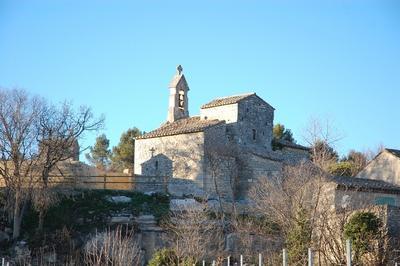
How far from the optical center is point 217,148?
38.3 meters

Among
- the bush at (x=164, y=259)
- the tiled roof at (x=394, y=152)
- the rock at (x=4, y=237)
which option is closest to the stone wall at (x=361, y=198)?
the tiled roof at (x=394, y=152)

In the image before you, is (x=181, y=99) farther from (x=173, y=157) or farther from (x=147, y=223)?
(x=147, y=223)

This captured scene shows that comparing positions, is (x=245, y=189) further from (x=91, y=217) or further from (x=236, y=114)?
(x=91, y=217)

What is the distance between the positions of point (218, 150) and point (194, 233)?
11280 millimetres

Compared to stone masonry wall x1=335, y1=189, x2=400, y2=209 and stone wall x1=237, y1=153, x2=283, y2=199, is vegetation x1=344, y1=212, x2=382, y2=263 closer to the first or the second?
stone masonry wall x1=335, y1=189, x2=400, y2=209

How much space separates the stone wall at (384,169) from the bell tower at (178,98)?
13.1 m

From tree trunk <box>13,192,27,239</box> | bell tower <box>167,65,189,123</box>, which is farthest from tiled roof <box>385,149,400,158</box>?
tree trunk <box>13,192,27,239</box>

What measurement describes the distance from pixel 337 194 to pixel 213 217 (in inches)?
260

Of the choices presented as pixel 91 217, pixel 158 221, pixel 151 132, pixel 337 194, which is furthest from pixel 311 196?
pixel 151 132

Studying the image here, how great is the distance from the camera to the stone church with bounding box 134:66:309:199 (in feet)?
125

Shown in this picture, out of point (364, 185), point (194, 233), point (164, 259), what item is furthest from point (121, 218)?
point (364, 185)

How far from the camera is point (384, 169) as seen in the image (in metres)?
37.2

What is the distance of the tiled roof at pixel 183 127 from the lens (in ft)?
128

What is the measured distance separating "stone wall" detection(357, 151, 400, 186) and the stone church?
4681 mm
